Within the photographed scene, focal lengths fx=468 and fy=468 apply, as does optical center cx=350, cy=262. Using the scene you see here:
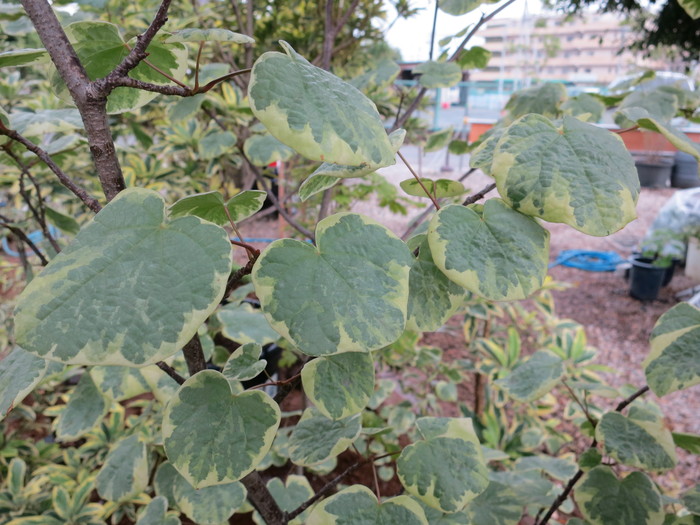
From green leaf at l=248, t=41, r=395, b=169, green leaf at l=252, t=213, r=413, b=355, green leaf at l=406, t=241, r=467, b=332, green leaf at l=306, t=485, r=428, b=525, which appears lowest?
green leaf at l=306, t=485, r=428, b=525

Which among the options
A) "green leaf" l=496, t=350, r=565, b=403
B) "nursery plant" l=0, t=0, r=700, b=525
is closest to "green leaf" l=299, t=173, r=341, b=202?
"nursery plant" l=0, t=0, r=700, b=525

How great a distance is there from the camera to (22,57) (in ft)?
1.43

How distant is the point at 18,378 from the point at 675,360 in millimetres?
719

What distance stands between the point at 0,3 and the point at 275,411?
4.12 feet

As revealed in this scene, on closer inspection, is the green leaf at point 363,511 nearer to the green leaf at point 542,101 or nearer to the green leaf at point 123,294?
the green leaf at point 123,294

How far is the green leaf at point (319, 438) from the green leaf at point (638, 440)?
1.15 ft

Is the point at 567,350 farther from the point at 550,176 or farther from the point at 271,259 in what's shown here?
the point at 271,259

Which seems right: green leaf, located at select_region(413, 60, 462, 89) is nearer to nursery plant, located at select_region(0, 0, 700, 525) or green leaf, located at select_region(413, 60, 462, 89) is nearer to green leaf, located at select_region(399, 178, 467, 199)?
nursery plant, located at select_region(0, 0, 700, 525)

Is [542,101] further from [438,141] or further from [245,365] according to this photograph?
[245,365]

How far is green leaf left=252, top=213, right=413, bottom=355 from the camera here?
342 millimetres

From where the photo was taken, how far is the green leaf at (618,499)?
0.66 m

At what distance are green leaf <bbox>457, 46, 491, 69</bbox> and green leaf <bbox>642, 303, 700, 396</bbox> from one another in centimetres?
78

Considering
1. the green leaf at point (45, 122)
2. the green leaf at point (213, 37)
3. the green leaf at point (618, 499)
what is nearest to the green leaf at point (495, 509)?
the green leaf at point (618, 499)

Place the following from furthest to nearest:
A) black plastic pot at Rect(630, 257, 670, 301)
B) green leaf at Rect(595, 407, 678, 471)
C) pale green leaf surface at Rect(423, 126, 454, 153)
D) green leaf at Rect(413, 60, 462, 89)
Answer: black plastic pot at Rect(630, 257, 670, 301) < pale green leaf surface at Rect(423, 126, 454, 153) < green leaf at Rect(413, 60, 462, 89) < green leaf at Rect(595, 407, 678, 471)
